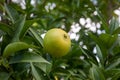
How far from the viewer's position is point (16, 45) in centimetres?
105

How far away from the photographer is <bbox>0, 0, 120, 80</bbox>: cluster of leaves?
3.61 feet

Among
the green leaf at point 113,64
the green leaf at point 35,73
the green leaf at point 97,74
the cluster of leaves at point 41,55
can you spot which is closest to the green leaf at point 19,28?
the cluster of leaves at point 41,55

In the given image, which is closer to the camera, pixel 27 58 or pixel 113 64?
pixel 27 58

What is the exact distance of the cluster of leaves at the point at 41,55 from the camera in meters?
1.10

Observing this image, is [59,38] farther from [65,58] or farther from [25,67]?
[65,58]

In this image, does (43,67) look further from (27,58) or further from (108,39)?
(108,39)

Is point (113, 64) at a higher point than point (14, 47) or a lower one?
lower

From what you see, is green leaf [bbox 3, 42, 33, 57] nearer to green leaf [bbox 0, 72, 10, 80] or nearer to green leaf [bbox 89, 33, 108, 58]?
green leaf [bbox 0, 72, 10, 80]

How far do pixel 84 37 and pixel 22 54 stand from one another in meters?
0.79

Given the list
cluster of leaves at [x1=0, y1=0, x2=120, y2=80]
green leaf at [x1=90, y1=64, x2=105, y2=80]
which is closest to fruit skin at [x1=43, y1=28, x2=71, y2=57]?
cluster of leaves at [x1=0, y1=0, x2=120, y2=80]

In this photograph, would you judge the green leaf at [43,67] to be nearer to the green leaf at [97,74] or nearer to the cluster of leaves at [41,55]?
the cluster of leaves at [41,55]

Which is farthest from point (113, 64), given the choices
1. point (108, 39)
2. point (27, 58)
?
point (27, 58)

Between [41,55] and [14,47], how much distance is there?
23 centimetres

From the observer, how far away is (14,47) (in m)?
1.06
